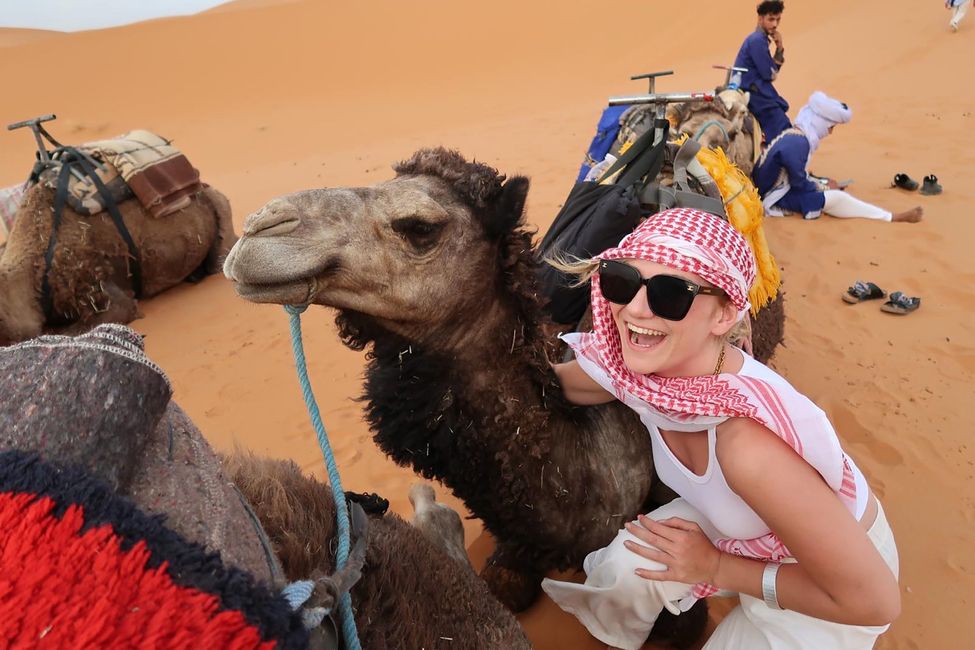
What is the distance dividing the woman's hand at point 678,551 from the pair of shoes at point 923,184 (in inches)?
265

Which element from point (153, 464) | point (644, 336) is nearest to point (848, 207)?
point (644, 336)

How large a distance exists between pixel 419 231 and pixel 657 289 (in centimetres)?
73

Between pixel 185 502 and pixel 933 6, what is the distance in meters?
23.4

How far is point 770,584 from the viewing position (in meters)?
1.70

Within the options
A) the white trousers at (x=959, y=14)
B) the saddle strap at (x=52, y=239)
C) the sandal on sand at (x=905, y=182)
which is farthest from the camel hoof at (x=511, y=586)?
the white trousers at (x=959, y=14)

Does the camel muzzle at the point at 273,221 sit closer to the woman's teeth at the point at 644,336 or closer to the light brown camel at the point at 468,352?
the light brown camel at the point at 468,352

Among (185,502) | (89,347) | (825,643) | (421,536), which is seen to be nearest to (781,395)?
(825,643)

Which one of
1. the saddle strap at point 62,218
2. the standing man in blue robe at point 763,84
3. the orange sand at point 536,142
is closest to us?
the orange sand at point 536,142

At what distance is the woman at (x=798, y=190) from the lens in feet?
20.8

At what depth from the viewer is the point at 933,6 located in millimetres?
17859

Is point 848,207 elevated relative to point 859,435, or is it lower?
elevated

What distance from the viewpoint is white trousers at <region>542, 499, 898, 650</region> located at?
1.79m

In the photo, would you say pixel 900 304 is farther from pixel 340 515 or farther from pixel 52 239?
pixel 52 239

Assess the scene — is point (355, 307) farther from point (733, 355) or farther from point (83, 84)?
point (83, 84)
